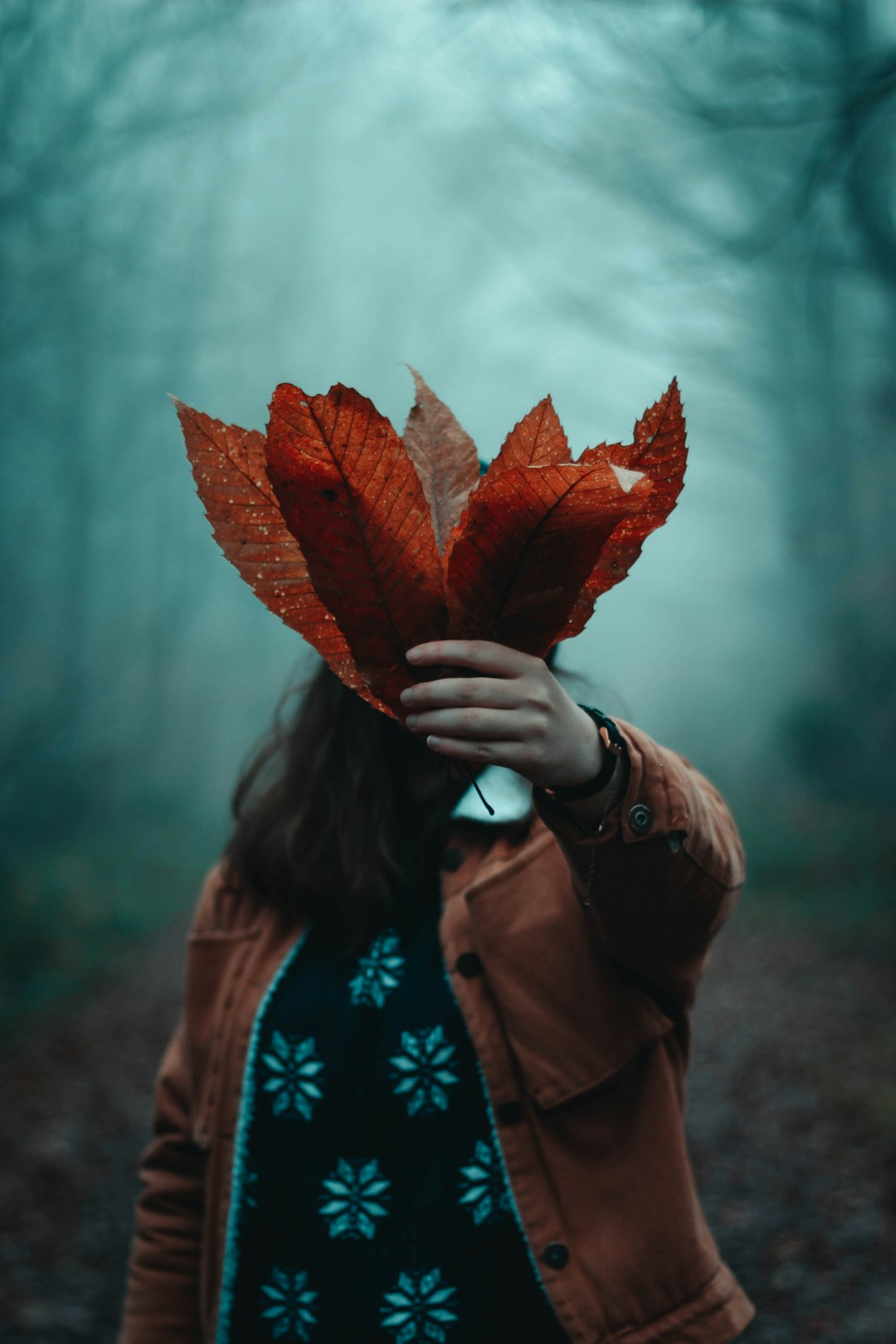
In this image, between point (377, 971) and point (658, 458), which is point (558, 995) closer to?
point (377, 971)

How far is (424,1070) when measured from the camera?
1331 millimetres

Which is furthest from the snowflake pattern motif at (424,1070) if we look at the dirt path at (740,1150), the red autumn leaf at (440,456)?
the dirt path at (740,1150)

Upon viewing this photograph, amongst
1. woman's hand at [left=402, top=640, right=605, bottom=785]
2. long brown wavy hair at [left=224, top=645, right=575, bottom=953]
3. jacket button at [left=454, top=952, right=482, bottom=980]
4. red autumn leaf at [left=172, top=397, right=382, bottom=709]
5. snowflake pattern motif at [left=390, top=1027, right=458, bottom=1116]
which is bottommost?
snowflake pattern motif at [left=390, top=1027, right=458, bottom=1116]

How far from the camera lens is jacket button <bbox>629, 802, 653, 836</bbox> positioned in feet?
2.92

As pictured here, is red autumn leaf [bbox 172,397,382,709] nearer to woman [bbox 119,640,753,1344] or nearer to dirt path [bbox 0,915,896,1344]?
woman [bbox 119,640,753,1344]

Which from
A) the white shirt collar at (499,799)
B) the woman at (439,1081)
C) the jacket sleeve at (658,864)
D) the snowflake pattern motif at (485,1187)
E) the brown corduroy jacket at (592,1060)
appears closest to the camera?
the jacket sleeve at (658,864)

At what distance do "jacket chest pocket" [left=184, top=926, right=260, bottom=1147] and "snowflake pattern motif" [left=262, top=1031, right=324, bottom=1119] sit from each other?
0.10 meters

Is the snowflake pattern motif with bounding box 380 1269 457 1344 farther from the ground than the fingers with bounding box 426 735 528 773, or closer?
closer

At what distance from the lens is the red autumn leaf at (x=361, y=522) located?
2.10ft

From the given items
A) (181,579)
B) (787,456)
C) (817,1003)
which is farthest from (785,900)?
(181,579)

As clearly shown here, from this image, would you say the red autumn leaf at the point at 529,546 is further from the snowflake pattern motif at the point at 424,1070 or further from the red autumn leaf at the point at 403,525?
the snowflake pattern motif at the point at 424,1070

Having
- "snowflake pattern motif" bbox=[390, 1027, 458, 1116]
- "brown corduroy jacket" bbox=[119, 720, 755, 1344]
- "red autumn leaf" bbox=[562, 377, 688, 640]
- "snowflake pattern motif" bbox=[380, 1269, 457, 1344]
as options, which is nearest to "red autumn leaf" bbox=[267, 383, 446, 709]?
"red autumn leaf" bbox=[562, 377, 688, 640]

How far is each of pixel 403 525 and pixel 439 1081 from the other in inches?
39.9

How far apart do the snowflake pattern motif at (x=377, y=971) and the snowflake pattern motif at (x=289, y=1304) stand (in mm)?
438
